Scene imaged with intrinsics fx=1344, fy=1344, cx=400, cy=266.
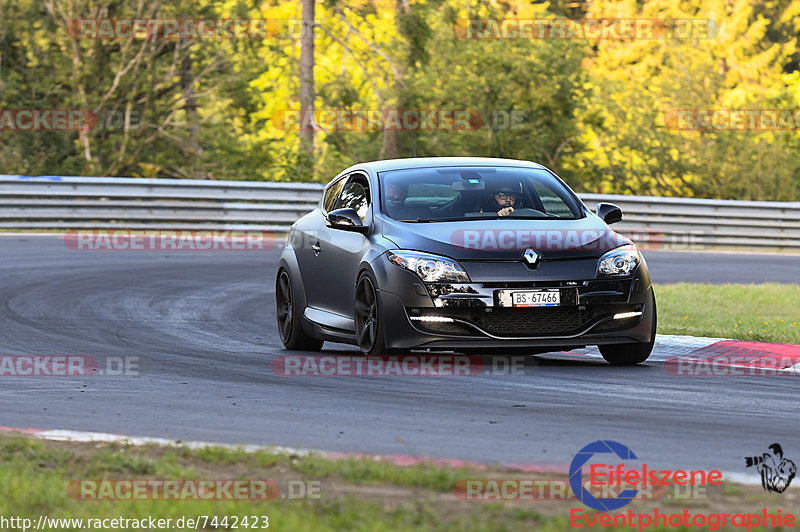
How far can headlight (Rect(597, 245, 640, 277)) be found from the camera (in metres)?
9.80

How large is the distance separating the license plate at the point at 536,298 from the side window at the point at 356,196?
6.29 feet

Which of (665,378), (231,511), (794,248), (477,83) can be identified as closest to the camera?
(231,511)

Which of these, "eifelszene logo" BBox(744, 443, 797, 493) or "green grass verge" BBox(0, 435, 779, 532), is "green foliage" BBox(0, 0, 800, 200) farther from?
"eifelszene logo" BBox(744, 443, 797, 493)

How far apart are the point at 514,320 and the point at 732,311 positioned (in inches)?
225

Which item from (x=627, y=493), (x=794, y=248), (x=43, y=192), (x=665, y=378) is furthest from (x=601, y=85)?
(x=627, y=493)


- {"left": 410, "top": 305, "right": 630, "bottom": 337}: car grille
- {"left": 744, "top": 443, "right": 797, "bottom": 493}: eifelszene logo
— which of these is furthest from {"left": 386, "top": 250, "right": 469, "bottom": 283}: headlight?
{"left": 744, "top": 443, "right": 797, "bottom": 493}: eifelszene logo

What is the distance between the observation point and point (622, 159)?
35.5 metres

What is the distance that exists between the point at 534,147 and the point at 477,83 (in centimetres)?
213

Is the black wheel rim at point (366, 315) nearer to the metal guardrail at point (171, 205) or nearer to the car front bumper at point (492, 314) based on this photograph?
the car front bumper at point (492, 314)

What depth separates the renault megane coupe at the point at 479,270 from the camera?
376 inches

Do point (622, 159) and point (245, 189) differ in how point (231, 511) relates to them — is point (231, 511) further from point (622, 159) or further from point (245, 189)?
point (622, 159)

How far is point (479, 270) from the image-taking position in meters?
9.52

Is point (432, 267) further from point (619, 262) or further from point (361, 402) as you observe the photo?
point (361, 402)

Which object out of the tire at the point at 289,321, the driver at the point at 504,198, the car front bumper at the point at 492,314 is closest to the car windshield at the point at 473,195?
the driver at the point at 504,198
